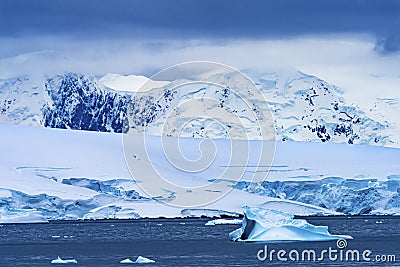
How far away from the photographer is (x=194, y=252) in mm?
43812

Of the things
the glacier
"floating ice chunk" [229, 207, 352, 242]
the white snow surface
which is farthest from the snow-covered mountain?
"floating ice chunk" [229, 207, 352, 242]

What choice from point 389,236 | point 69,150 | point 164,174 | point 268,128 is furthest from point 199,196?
point 268,128

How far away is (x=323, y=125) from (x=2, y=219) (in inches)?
5127

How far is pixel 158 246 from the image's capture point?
4906 cm

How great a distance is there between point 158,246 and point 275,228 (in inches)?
268

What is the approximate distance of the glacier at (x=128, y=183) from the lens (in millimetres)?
70812

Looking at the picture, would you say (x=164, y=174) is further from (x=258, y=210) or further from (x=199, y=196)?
(x=258, y=210)

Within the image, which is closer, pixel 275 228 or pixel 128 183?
pixel 275 228

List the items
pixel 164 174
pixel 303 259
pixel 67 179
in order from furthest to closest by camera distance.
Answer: pixel 164 174 < pixel 67 179 < pixel 303 259

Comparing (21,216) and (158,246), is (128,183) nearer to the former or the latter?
(21,216)

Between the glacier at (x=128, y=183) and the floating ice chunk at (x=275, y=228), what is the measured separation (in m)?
22.5

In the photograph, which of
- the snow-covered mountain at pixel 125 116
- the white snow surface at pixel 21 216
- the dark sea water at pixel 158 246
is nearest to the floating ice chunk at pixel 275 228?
the dark sea water at pixel 158 246

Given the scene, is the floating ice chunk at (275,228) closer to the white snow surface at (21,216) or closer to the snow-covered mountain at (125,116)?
the white snow surface at (21,216)

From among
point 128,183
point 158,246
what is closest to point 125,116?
point 128,183
